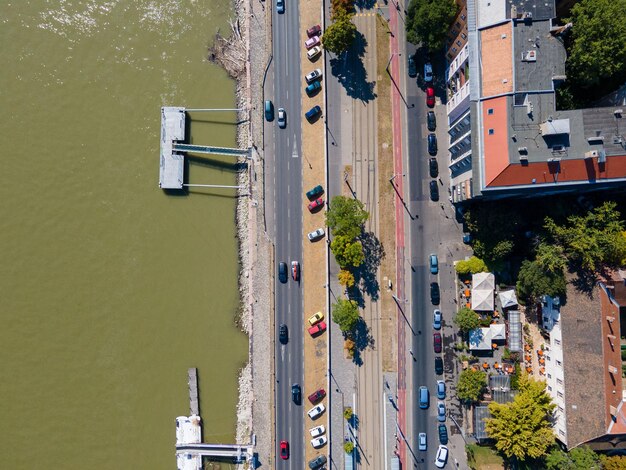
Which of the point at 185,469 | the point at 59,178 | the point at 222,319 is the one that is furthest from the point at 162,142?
A: the point at 185,469

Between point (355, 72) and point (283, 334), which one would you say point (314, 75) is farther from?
point (283, 334)

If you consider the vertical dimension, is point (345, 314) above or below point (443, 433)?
above

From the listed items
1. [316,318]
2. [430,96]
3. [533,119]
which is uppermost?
[430,96]

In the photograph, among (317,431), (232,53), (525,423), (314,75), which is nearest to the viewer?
(525,423)

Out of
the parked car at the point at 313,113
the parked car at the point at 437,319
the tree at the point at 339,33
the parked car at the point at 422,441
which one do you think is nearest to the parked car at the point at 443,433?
the parked car at the point at 422,441

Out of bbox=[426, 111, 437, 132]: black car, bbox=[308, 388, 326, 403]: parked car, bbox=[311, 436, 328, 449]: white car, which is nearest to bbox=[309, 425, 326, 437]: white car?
bbox=[311, 436, 328, 449]: white car

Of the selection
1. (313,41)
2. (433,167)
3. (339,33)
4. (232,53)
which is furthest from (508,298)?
(232,53)
